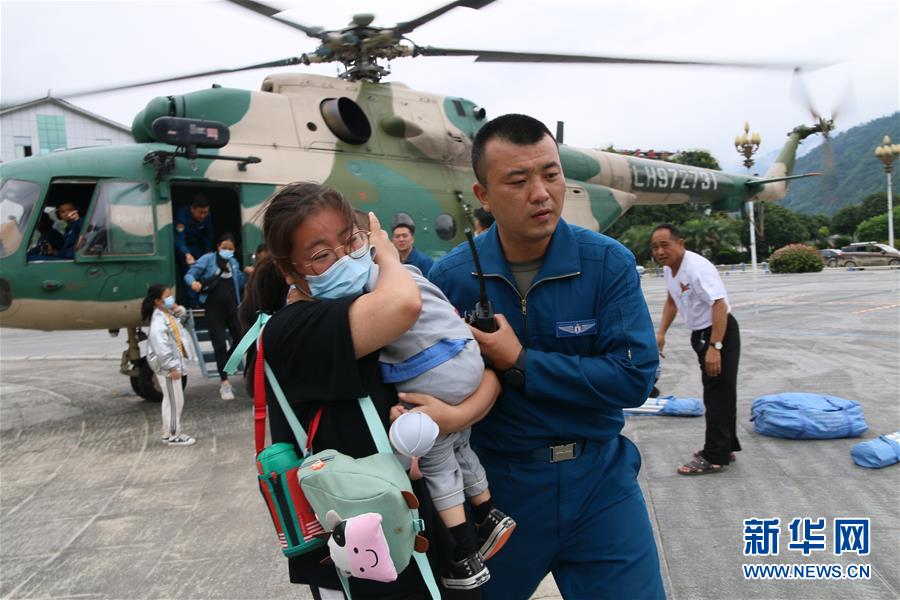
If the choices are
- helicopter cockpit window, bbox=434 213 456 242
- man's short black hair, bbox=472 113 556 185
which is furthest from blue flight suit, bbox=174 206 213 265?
man's short black hair, bbox=472 113 556 185

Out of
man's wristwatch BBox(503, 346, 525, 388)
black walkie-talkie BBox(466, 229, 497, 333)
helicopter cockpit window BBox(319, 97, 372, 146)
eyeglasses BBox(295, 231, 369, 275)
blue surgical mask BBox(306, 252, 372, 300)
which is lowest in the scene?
man's wristwatch BBox(503, 346, 525, 388)

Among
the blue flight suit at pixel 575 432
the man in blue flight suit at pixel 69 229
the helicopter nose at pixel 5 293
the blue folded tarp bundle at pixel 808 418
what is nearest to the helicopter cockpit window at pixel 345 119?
the man in blue flight suit at pixel 69 229

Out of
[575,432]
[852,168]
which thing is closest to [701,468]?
[575,432]

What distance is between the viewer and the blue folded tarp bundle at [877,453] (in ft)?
14.5

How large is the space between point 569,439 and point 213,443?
503cm

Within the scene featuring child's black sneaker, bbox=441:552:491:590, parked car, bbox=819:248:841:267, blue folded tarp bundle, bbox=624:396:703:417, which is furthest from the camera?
parked car, bbox=819:248:841:267

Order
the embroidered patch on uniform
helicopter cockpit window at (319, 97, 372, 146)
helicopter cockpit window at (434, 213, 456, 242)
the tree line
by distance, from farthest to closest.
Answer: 1. the tree line
2. helicopter cockpit window at (434, 213, 456, 242)
3. helicopter cockpit window at (319, 97, 372, 146)
4. the embroidered patch on uniform

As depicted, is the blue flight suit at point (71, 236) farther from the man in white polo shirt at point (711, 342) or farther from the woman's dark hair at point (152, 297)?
the man in white polo shirt at point (711, 342)

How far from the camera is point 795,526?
146 inches

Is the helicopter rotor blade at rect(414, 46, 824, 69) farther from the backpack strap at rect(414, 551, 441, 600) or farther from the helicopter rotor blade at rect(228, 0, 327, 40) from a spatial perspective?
the backpack strap at rect(414, 551, 441, 600)

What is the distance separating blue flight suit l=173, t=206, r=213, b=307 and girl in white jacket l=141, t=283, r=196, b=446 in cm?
136

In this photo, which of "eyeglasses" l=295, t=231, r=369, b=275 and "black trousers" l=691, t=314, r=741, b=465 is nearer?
"eyeglasses" l=295, t=231, r=369, b=275

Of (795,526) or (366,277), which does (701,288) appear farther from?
(366,277)

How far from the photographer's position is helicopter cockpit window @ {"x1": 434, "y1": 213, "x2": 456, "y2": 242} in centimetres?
904
